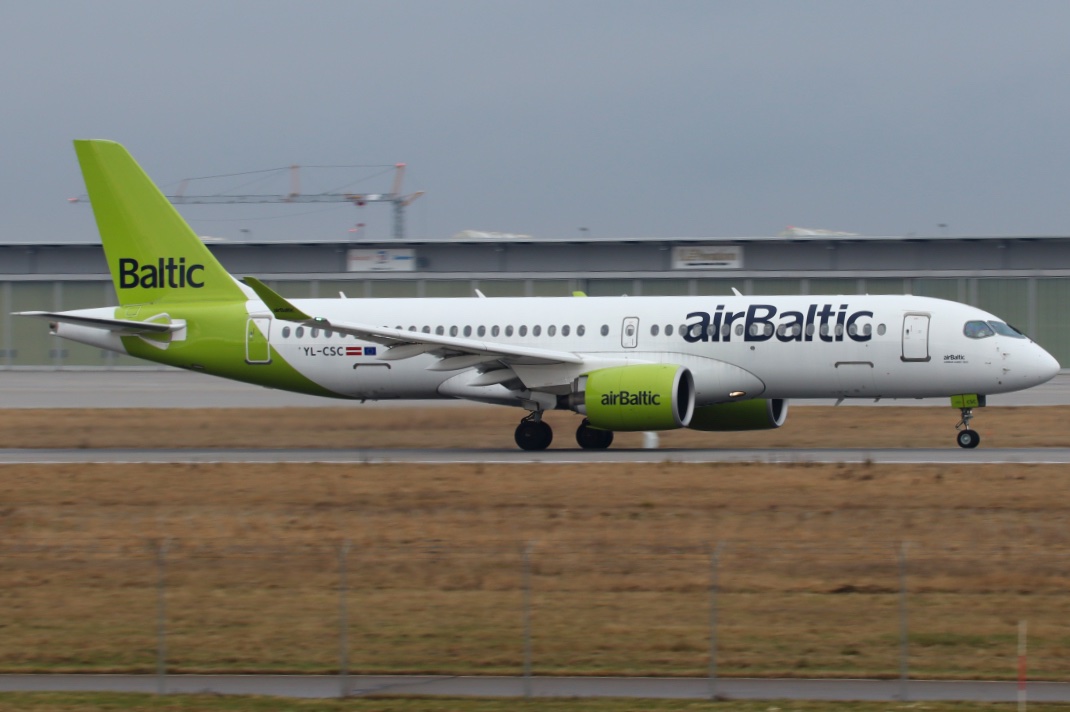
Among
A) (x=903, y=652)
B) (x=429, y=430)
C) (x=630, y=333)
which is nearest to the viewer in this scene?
(x=903, y=652)

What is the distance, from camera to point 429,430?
35.8 m

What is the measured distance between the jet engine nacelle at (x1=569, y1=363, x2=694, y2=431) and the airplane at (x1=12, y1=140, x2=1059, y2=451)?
33 millimetres

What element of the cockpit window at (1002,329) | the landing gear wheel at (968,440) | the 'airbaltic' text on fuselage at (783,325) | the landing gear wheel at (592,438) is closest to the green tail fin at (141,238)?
the landing gear wheel at (592,438)

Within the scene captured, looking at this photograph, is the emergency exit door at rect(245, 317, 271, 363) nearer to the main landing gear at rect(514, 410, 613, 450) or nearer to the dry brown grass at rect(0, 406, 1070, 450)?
the dry brown grass at rect(0, 406, 1070, 450)

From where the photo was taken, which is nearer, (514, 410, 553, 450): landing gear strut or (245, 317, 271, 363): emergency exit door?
(514, 410, 553, 450): landing gear strut

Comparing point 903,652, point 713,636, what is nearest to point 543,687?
point 713,636

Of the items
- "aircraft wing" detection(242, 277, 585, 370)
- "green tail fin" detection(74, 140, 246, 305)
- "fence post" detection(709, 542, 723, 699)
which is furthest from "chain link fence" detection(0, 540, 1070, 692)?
"green tail fin" detection(74, 140, 246, 305)

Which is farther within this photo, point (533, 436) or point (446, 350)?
point (533, 436)

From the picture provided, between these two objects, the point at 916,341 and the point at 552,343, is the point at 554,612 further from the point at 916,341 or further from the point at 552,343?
the point at 552,343

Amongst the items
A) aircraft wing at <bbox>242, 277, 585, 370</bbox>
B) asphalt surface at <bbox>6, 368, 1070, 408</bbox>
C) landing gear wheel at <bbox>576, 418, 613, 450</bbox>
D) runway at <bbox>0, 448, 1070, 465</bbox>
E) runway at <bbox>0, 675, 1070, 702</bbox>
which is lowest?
runway at <bbox>0, 675, 1070, 702</bbox>

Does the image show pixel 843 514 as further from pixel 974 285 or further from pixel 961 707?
pixel 974 285

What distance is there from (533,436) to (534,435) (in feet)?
0.11

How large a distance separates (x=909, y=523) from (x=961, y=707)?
8.80 metres

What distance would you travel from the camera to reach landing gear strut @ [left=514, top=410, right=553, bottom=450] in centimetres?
3064
